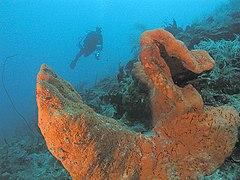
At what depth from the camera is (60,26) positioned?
119 meters

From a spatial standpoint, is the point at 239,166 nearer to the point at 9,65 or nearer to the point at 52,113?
the point at 52,113

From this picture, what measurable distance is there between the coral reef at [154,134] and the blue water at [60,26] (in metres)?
72.8

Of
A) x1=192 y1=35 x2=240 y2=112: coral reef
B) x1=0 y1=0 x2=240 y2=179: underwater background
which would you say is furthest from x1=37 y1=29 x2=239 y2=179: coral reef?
x1=0 y1=0 x2=240 y2=179: underwater background

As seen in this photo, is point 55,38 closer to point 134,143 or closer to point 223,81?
point 223,81

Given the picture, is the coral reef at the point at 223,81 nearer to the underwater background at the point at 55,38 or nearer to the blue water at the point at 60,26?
the underwater background at the point at 55,38

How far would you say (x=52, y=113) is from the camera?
1.41m

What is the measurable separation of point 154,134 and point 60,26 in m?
127

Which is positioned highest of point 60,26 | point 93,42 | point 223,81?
point 223,81

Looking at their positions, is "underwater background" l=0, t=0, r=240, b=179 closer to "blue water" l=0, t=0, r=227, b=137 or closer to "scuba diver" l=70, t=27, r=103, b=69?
"blue water" l=0, t=0, r=227, b=137

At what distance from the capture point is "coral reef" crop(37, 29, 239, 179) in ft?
4.77

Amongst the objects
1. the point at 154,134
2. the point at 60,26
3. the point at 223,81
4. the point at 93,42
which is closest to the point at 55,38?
the point at 60,26

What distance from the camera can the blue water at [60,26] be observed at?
84.1m

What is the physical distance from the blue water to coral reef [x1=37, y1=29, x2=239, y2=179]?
2867 inches

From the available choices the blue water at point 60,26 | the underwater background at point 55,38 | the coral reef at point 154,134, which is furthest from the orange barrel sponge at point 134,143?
the blue water at point 60,26
